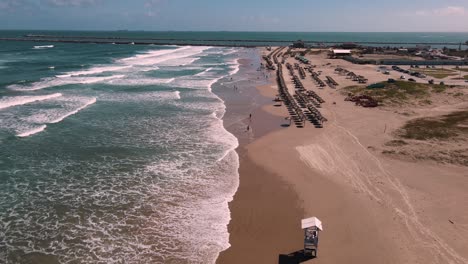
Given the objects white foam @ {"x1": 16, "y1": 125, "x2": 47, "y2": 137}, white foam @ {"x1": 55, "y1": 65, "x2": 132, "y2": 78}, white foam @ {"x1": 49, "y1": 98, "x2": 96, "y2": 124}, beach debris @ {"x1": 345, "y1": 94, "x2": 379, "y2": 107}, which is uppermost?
white foam @ {"x1": 55, "y1": 65, "x2": 132, "y2": 78}

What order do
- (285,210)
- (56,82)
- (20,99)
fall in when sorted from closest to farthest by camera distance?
(285,210) < (20,99) < (56,82)

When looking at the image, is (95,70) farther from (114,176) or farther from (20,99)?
(114,176)

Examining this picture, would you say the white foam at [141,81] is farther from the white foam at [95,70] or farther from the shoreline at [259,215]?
the shoreline at [259,215]

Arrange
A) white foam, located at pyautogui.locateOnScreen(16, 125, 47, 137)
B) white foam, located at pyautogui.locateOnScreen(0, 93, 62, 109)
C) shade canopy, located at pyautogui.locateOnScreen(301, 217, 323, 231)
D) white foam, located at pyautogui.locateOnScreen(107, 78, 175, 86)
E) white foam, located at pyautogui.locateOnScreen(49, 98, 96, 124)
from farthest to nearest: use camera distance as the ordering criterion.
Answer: white foam, located at pyautogui.locateOnScreen(107, 78, 175, 86)
white foam, located at pyautogui.locateOnScreen(0, 93, 62, 109)
white foam, located at pyautogui.locateOnScreen(49, 98, 96, 124)
white foam, located at pyautogui.locateOnScreen(16, 125, 47, 137)
shade canopy, located at pyautogui.locateOnScreen(301, 217, 323, 231)

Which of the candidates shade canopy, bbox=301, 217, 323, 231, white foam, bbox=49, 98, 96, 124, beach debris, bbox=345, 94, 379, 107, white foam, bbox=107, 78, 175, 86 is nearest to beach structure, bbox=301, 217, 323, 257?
shade canopy, bbox=301, 217, 323, 231

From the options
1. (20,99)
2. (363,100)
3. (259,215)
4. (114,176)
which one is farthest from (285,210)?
(20,99)

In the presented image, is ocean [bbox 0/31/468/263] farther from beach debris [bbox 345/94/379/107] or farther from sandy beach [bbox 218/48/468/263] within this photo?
beach debris [bbox 345/94/379/107]

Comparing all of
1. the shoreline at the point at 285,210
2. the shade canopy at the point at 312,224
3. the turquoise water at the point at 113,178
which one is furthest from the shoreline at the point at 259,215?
the shade canopy at the point at 312,224
